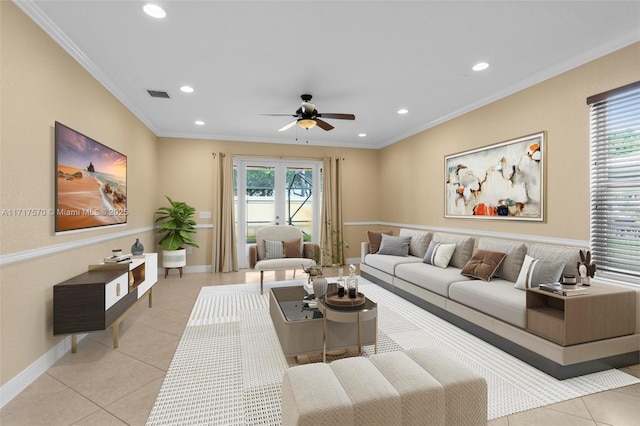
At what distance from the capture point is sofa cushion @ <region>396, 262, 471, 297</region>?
367 cm

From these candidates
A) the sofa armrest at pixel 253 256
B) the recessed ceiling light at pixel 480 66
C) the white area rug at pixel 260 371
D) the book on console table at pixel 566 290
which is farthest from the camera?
the sofa armrest at pixel 253 256

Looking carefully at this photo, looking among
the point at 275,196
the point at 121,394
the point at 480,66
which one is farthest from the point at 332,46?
the point at 275,196

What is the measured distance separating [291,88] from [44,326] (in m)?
3.50

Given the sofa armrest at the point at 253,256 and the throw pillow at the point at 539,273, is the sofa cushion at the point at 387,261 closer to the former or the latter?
the throw pillow at the point at 539,273

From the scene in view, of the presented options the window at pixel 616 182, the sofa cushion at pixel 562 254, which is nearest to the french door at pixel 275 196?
the sofa cushion at pixel 562 254

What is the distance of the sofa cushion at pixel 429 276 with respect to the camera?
12.0ft

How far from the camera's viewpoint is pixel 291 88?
13.2 ft

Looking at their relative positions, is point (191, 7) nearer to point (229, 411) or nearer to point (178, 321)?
point (229, 411)

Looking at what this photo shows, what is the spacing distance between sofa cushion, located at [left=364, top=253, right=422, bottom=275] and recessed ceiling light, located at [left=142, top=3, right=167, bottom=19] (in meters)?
4.05

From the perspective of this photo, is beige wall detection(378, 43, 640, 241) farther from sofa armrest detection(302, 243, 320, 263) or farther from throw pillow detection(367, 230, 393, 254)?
sofa armrest detection(302, 243, 320, 263)

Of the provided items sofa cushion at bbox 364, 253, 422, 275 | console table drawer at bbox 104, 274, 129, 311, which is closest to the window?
sofa cushion at bbox 364, 253, 422, 275

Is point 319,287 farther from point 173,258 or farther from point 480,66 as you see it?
point 173,258

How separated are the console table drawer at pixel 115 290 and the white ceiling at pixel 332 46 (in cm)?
221

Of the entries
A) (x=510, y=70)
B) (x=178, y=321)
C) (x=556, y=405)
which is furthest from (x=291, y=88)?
(x=556, y=405)
